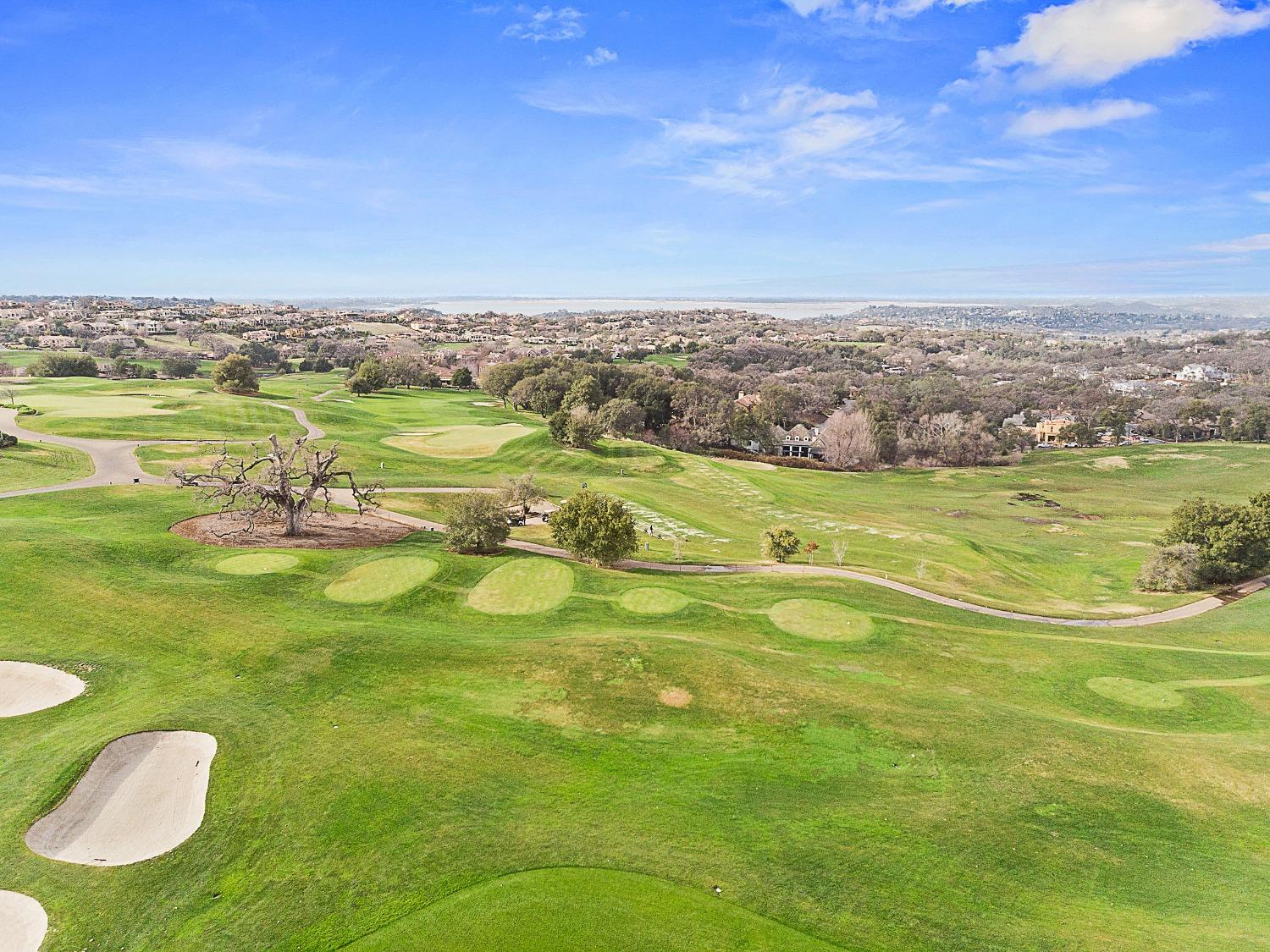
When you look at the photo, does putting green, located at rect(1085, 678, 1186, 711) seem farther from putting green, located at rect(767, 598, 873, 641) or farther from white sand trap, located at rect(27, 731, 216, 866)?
white sand trap, located at rect(27, 731, 216, 866)

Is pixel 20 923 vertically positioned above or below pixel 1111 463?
above

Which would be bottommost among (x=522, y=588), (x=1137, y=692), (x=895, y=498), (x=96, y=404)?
(x=895, y=498)

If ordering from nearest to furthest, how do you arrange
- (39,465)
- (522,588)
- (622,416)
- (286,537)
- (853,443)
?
(522,588), (286,537), (39,465), (622,416), (853,443)

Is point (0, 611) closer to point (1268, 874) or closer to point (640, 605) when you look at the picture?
point (640, 605)

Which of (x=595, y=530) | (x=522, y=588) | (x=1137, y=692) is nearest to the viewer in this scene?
(x=1137, y=692)

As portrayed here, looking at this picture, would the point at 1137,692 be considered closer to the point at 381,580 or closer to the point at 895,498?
the point at 381,580

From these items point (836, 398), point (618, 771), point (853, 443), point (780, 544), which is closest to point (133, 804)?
point (618, 771)

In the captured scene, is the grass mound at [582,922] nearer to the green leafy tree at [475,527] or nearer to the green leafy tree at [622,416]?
the green leafy tree at [475,527]
